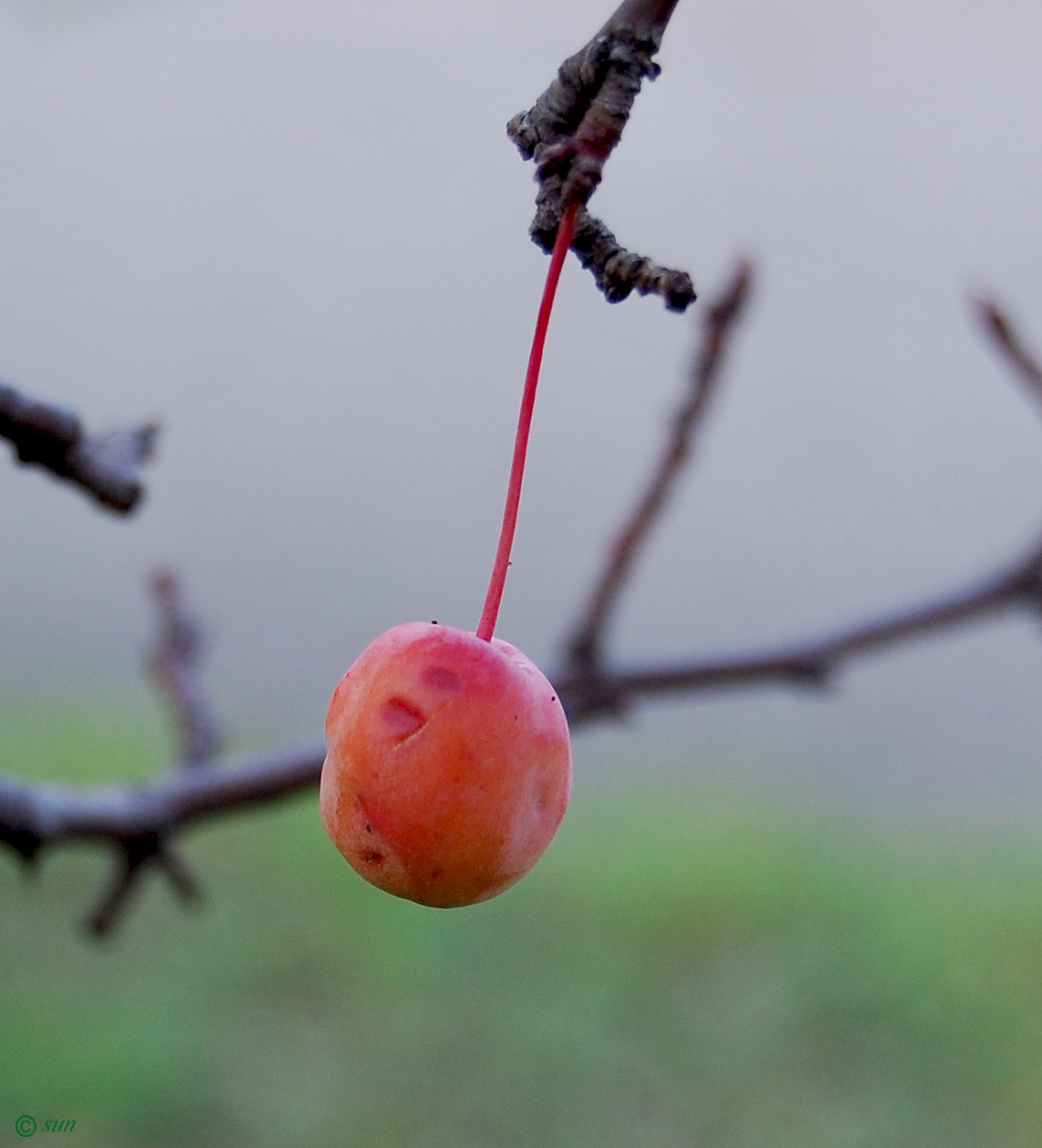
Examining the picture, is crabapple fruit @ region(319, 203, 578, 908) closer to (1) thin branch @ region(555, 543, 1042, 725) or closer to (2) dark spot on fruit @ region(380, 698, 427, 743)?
(2) dark spot on fruit @ region(380, 698, 427, 743)

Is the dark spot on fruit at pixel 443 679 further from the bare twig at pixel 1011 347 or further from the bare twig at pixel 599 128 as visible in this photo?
the bare twig at pixel 1011 347

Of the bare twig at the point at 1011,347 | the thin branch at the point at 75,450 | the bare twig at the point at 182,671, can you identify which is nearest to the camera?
the thin branch at the point at 75,450

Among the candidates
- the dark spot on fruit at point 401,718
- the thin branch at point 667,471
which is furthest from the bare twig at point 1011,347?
the dark spot on fruit at point 401,718

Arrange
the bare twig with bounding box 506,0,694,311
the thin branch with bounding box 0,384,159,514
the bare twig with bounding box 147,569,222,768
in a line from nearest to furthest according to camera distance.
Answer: the bare twig with bounding box 506,0,694,311
the thin branch with bounding box 0,384,159,514
the bare twig with bounding box 147,569,222,768

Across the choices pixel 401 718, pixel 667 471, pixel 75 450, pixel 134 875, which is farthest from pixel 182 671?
pixel 401 718

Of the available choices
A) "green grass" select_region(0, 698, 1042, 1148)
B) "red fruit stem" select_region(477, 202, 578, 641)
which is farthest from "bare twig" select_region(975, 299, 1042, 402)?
"green grass" select_region(0, 698, 1042, 1148)

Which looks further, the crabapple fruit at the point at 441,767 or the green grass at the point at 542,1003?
the green grass at the point at 542,1003
